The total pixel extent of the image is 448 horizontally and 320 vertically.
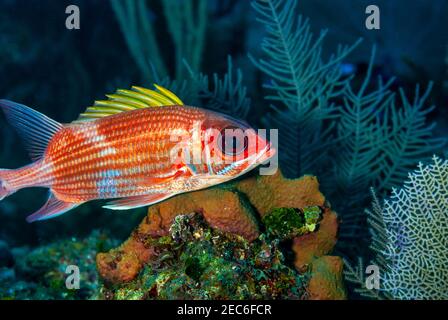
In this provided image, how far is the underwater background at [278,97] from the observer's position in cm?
336

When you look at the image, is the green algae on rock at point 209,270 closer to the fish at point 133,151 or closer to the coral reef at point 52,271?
the fish at point 133,151

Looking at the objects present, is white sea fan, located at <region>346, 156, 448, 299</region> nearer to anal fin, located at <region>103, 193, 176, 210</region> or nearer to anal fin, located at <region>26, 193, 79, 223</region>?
anal fin, located at <region>103, 193, 176, 210</region>

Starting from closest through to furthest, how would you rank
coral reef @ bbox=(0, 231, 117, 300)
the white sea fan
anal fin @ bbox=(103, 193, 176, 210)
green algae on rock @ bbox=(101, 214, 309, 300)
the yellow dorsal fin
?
1. green algae on rock @ bbox=(101, 214, 309, 300)
2. anal fin @ bbox=(103, 193, 176, 210)
3. the yellow dorsal fin
4. the white sea fan
5. coral reef @ bbox=(0, 231, 117, 300)

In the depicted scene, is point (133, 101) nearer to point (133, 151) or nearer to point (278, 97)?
point (133, 151)

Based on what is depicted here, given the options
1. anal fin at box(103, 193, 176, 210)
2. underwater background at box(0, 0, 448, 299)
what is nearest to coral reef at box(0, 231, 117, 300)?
underwater background at box(0, 0, 448, 299)

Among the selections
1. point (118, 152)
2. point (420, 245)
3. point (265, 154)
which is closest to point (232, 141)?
point (265, 154)

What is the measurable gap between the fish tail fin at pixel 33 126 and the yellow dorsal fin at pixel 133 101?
0.26 metres

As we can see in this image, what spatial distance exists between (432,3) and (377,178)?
9.38 meters

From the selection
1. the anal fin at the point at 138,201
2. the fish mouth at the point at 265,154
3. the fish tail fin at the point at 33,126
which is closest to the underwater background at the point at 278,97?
the anal fin at the point at 138,201

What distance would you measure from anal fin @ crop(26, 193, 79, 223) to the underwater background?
680 mm

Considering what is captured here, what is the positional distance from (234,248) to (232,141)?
2.43 feet

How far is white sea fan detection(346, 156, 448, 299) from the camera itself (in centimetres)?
314
